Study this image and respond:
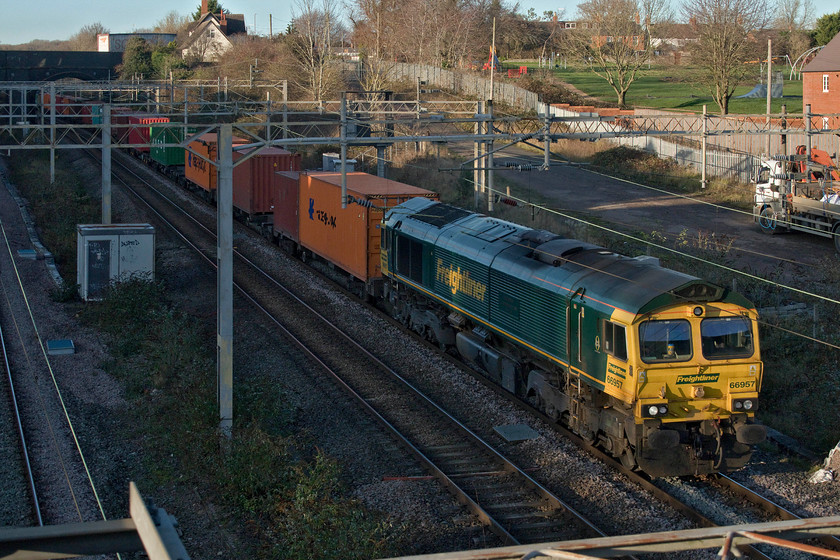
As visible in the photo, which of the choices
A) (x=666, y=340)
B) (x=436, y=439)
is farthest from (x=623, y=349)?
(x=436, y=439)

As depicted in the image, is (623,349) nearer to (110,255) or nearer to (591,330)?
(591,330)

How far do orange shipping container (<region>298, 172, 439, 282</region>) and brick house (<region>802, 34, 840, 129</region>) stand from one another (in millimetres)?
30046

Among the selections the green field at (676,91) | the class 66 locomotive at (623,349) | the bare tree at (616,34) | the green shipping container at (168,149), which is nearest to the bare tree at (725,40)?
the green field at (676,91)

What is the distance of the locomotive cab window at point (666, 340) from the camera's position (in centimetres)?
1232

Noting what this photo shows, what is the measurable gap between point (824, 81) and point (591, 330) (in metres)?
39.4

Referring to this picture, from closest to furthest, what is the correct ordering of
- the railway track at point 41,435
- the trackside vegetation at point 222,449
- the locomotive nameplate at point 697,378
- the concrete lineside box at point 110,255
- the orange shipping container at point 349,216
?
the trackside vegetation at point 222,449, the locomotive nameplate at point 697,378, the railway track at point 41,435, the orange shipping container at point 349,216, the concrete lineside box at point 110,255

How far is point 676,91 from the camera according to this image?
Result: 74125mm

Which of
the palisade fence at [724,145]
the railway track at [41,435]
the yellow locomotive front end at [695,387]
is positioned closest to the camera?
the yellow locomotive front end at [695,387]

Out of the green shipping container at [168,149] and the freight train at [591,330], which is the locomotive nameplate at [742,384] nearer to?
the freight train at [591,330]

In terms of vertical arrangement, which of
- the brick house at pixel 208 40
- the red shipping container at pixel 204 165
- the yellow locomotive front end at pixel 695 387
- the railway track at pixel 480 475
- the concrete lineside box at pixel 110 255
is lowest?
the railway track at pixel 480 475

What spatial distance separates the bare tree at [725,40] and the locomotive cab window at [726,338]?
3885 cm

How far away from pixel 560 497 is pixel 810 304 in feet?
40.6

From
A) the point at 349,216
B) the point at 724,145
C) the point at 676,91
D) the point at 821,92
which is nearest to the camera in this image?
the point at 349,216

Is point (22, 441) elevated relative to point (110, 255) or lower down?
lower down
